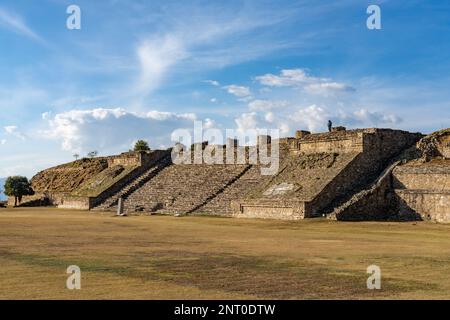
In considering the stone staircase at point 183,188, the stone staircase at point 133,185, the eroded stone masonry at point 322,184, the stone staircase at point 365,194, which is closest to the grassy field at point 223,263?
the stone staircase at point 365,194

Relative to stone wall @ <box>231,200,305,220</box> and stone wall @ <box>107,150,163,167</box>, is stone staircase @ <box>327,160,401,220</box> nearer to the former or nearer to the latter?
stone wall @ <box>231,200,305,220</box>

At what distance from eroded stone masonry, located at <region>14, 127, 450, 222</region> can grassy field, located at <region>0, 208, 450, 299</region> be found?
693 cm

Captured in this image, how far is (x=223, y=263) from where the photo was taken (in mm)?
14492

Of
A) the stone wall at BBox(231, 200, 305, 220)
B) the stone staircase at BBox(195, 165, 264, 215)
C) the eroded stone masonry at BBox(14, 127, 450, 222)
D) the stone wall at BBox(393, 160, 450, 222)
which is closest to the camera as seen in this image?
the stone wall at BBox(393, 160, 450, 222)

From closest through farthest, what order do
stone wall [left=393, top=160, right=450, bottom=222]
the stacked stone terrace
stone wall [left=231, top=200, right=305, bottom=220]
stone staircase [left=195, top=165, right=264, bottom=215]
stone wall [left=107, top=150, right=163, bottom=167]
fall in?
stone wall [left=393, top=160, right=450, bottom=222] → stone wall [left=231, top=200, right=305, bottom=220] → the stacked stone terrace → stone staircase [left=195, top=165, right=264, bottom=215] → stone wall [left=107, top=150, right=163, bottom=167]

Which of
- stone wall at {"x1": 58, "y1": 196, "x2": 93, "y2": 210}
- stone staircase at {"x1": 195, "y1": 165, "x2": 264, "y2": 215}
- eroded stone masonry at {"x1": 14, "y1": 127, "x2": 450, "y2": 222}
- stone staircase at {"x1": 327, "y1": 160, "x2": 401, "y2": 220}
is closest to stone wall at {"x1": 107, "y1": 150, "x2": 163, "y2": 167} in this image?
eroded stone masonry at {"x1": 14, "y1": 127, "x2": 450, "y2": 222}

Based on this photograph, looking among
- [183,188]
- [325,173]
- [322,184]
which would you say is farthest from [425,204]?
[183,188]

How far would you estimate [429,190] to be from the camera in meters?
30.8

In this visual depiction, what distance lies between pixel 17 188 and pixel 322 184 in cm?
4229

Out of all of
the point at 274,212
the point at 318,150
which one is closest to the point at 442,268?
the point at 274,212

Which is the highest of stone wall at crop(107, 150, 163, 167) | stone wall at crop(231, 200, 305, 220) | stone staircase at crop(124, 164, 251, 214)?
stone wall at crop(107, 150, 163, 167)

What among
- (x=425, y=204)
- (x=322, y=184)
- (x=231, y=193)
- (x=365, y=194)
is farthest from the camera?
(x=231, y=193)

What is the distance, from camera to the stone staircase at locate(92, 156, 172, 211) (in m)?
49.1

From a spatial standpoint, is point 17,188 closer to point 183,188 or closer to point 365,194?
point 183,188
